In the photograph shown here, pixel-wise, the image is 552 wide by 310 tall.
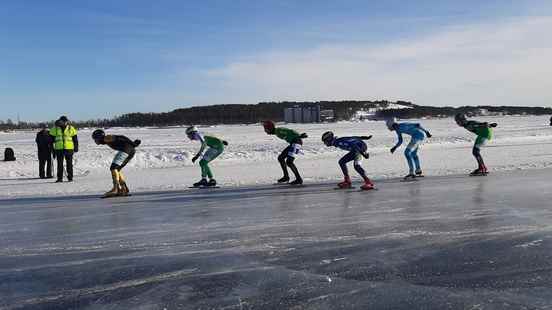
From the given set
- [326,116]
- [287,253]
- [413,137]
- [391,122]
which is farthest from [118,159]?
[326,116]

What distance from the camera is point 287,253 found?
419cm

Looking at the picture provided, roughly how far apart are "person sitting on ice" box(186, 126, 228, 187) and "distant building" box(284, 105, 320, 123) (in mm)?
62946

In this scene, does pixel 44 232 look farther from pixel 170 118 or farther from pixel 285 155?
pixel 170 118

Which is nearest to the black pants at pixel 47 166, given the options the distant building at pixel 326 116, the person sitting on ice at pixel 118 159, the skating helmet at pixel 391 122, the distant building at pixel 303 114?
the person sitting on ice at pixel 118 159

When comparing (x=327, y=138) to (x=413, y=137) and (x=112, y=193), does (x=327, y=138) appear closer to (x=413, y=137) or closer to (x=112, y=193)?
(x=413, y=137)

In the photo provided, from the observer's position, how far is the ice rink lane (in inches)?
122

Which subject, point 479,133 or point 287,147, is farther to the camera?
point 479,133

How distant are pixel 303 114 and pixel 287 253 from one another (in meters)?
72.5

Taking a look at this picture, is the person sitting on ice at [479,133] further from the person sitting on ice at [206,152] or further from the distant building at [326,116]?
the distant building at [326,116]

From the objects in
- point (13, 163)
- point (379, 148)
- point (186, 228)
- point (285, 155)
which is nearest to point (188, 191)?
point (285, 155)

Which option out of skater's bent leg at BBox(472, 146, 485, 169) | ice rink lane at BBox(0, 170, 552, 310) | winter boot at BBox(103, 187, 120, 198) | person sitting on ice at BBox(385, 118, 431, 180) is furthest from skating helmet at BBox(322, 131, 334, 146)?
winter boot at BBox(103, 187, 120, 198)

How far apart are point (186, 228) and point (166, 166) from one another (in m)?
9.88

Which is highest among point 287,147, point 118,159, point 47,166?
point 287,147

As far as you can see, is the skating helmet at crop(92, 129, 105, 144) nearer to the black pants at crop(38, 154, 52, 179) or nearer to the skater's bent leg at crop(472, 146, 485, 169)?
the black pants at crop(38, 154, 52, 179)
